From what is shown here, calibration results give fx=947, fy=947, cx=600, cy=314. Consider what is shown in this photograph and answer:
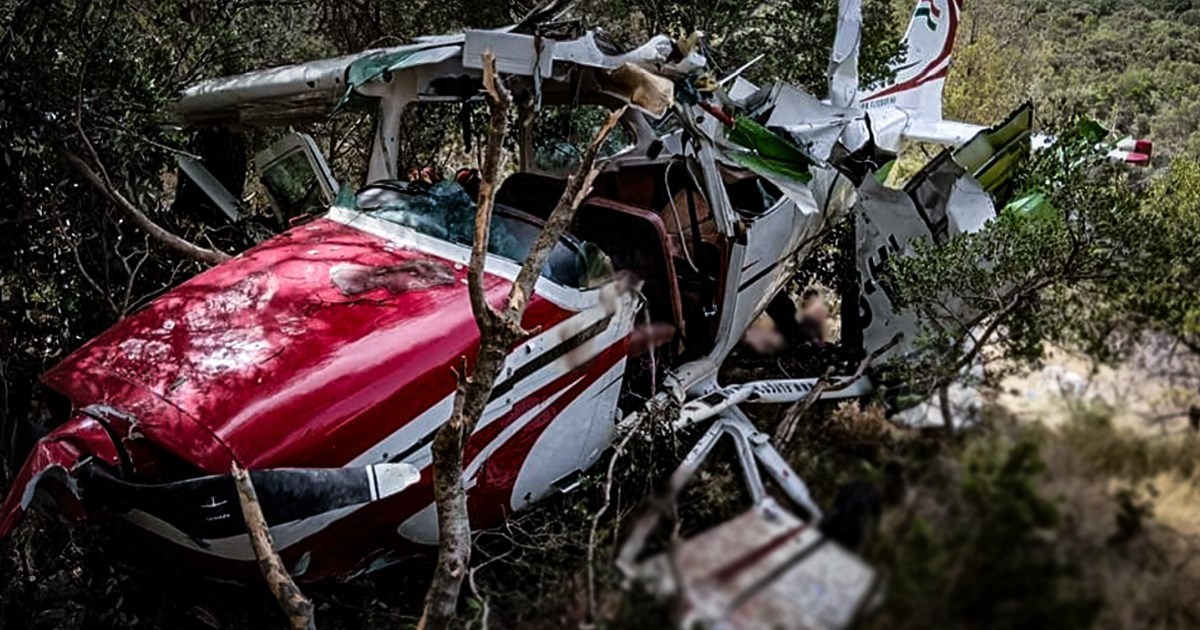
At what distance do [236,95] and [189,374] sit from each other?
3.01 metres

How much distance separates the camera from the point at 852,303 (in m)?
5.72

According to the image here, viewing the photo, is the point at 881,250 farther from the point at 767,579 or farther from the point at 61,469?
the point at 767,579

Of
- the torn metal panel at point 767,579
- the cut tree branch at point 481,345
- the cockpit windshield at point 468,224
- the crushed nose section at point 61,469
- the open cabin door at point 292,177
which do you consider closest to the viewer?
the torn metal panel at point 767,579

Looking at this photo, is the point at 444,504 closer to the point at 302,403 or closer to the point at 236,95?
the point at 302,403

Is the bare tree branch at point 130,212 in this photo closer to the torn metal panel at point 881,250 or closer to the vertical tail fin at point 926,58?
the torn metal panel at point 881,250

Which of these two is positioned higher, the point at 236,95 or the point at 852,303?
the point at 236,95

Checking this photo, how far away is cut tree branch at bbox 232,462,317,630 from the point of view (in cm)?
278

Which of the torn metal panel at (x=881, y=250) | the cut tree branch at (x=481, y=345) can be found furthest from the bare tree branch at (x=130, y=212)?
the torn metal panel at (x=881, y=250)

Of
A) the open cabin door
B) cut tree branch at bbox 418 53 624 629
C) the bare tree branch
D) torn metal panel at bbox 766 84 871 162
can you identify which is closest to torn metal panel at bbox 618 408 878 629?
cut tree branch at bbox 418 53 624 629

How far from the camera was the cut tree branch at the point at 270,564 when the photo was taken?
2.78 metres

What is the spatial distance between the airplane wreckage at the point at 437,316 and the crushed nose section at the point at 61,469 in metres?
0.01

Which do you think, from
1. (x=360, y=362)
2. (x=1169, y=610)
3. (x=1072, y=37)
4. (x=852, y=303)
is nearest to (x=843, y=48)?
(x=852, y=303)

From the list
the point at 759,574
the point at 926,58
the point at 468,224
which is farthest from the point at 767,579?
the point at 926,58

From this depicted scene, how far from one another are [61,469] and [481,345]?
1.51 m
